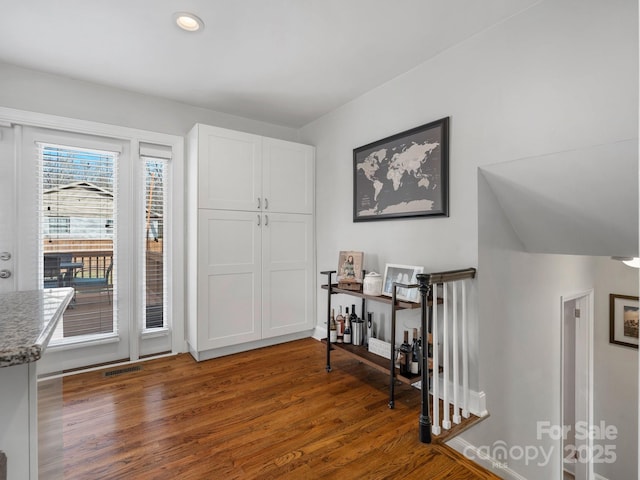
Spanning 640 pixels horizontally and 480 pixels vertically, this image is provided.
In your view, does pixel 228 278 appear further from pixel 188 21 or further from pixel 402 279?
pixel 188 21

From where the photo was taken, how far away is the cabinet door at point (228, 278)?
2779 millimetres

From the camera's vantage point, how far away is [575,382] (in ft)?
10.2

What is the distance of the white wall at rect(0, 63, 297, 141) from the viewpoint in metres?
2.39

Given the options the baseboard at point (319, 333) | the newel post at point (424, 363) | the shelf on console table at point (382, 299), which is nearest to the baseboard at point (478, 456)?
the newel post at point (424, 363)

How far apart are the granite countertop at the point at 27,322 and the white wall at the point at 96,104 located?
198 centimetres

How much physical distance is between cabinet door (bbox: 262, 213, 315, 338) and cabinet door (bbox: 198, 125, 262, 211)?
0.31m

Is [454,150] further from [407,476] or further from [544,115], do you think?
[407,476]

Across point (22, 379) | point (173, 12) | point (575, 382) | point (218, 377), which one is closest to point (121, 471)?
point (218, 377)

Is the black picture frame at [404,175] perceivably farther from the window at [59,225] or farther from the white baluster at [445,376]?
the window at [59,225]

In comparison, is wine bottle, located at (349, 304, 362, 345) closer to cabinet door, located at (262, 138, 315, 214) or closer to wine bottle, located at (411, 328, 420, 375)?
wine bottle, located at (411, 328, 420, 375)

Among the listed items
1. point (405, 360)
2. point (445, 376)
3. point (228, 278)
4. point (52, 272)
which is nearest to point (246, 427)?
point (405, 360)

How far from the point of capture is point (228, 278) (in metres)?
2.90

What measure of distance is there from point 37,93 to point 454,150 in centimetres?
314

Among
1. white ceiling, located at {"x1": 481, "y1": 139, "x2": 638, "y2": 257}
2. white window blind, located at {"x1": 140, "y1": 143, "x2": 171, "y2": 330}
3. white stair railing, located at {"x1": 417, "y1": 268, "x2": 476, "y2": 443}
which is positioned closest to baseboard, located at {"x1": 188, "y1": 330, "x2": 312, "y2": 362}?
white window blind, located at {"x1": 140, "y1": 143, "x2": 171, "y2": 330}
